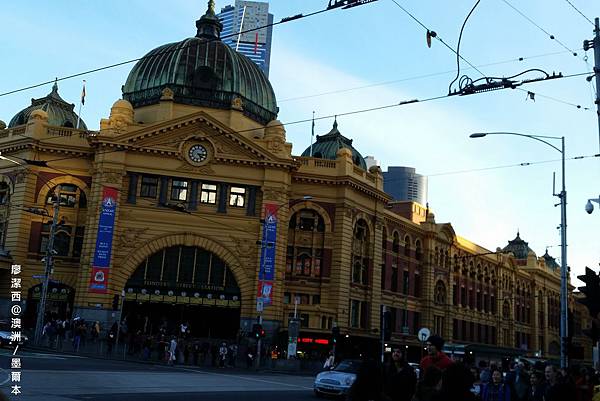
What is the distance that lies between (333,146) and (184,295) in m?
22.7

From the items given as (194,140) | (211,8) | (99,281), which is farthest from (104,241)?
(211,8)

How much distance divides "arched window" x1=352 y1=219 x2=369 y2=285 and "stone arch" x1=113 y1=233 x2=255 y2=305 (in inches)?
414

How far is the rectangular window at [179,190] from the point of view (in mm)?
51219

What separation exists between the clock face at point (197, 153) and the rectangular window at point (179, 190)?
188cm

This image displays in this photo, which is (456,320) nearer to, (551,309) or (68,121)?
(551,309)

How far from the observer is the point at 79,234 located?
5203 centimetres

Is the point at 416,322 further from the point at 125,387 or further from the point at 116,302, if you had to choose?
the point at 125,387

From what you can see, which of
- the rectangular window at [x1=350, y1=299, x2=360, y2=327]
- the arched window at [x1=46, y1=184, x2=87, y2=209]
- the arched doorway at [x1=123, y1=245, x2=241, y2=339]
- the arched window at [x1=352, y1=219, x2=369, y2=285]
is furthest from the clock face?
the rectangular window at [x1=350, y1=299, x2=360, y2=327]

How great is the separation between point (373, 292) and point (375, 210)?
705 cm

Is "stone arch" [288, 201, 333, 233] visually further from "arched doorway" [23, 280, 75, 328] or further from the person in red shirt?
the person in red shirt

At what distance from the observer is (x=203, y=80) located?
56969 mm

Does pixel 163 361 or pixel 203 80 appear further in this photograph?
pixel 203 80

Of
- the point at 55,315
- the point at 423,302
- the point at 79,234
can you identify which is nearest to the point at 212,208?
the point at 79,234

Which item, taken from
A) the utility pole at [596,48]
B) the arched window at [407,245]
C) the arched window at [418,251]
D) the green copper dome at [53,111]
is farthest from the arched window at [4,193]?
the utility pole at [596,48]
